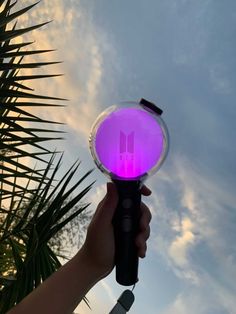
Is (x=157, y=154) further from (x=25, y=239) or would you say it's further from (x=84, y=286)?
(x=25, y=239)

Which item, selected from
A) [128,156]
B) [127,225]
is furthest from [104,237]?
[128,156]

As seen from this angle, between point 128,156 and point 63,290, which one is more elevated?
point 128,156

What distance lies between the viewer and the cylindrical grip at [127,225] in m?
0.99

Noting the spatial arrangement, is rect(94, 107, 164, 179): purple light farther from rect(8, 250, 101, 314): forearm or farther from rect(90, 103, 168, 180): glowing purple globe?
rect(8, 250, 101, 314): forearm

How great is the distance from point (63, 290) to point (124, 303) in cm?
13

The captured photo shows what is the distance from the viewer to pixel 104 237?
991mm

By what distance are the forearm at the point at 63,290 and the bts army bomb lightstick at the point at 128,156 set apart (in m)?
0.08

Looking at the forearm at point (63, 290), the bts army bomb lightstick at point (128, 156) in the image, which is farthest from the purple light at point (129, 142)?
the forearm at point (63, 290)

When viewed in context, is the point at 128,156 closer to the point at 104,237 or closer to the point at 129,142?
the point at 129,142

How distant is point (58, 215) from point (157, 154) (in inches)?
74.2

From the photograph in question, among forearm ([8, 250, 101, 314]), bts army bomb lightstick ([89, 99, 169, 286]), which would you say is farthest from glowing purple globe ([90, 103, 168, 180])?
forearm ([8, 250, 101, 314])

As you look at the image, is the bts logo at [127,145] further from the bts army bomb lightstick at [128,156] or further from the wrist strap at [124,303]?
the wrist strap at [124,303]

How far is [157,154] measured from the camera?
3.23 feet

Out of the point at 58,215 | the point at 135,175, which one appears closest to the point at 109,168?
the point at 135,175
